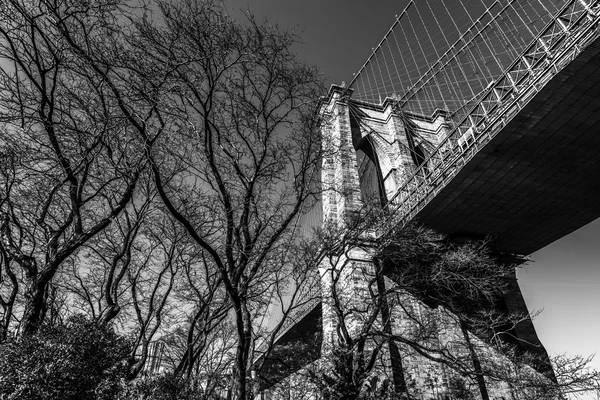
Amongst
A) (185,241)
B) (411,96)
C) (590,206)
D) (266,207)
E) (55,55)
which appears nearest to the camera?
(55,55)

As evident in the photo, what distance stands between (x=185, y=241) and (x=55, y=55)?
5609 mm

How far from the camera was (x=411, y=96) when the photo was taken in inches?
1043

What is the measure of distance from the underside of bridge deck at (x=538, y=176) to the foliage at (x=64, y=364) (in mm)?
11265

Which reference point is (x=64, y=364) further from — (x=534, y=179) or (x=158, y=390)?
(x=534, y=179)

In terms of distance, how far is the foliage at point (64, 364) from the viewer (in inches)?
122

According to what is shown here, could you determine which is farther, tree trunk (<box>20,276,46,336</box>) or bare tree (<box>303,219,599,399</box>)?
bare tree (<box>303,219,599,399</box>)

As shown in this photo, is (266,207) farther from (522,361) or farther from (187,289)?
(522,361)

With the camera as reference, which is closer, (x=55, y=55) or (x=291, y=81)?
(x=55, y=55)

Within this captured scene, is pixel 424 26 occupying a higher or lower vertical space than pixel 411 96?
lower

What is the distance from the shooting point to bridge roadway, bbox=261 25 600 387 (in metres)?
9.45

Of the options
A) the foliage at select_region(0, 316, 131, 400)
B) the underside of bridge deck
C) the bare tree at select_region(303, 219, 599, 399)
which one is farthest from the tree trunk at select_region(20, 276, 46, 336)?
the underside of bridge deck

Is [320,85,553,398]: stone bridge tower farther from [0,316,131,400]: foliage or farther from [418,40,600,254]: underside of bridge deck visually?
[0,316,131,400]: foliage

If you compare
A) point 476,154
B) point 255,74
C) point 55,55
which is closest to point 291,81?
point 255,74

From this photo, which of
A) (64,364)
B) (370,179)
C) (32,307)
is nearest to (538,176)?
(370,179)
